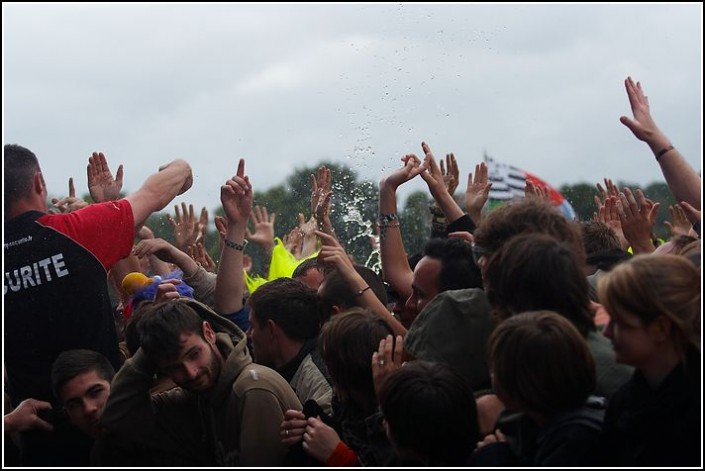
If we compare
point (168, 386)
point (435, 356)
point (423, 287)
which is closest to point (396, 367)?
point (435, 356)

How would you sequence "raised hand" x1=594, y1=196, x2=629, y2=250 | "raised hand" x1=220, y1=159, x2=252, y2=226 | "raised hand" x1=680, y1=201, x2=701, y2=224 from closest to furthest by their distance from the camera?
"raised hand" x1=680, y1=201, x2=701, y2=224
"raised hand" x1=220, y1=159, x2=252, y2=226
"raised hand" x1=594, y1=196, x2=629, y2=250

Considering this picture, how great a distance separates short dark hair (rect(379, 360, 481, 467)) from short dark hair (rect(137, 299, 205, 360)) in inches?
49.7

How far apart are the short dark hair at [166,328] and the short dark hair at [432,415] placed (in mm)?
1262

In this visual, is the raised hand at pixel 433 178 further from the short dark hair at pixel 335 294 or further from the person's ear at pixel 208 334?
the person's ear at pixel 208 334

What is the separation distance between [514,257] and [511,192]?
10487 mm

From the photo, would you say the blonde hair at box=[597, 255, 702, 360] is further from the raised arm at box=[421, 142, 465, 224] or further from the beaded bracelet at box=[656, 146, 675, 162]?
the raised arm at box=[421, 142, 465, 224]

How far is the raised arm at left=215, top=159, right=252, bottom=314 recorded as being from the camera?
5523mm

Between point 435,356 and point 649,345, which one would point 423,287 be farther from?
point 649,345

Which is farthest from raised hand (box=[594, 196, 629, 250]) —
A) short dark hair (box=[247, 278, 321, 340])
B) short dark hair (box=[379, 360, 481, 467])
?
short dark hair (box=[379, 360, 481, 467])

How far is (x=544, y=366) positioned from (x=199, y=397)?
1.99 metres

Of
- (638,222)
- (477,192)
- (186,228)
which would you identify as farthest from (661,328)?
(186,228)

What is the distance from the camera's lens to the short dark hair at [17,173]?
4625 millimetres

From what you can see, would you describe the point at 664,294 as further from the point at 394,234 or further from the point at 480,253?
the point at 394,234

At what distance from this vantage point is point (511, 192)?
1391 cm
